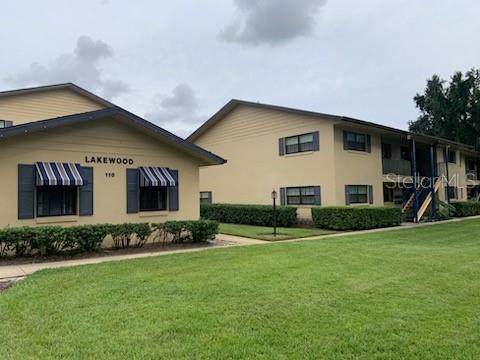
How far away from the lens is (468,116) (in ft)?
150

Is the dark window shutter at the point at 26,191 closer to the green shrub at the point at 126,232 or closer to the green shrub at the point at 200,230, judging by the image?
the green shrub at the point at 126,232

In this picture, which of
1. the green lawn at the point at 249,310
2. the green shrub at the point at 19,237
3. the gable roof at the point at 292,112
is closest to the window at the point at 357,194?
the gable roof at the point at 292,112

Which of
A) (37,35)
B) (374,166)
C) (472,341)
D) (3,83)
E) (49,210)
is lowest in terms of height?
(472,341)

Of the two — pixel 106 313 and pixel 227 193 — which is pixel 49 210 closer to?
pixel 106 313

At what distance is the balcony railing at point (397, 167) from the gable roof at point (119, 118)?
1282cm

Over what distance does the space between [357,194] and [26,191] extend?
1644 centimetres

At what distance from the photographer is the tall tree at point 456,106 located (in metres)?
44.9

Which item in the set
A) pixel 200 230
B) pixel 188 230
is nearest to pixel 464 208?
pixel 200 230

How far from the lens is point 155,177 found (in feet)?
46.7

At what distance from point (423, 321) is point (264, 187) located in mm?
19573

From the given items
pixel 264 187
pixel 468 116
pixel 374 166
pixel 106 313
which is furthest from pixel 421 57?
pixel 468 116

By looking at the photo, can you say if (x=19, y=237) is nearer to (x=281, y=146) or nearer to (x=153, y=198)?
(x=153, y=198)

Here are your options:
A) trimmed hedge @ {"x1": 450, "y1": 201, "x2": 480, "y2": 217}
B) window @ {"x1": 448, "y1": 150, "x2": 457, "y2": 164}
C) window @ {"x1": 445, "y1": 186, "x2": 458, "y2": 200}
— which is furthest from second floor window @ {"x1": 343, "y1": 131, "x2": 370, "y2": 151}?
window @ {"x1": 445, "y1": 186, "x2": 458, "y2": 200}

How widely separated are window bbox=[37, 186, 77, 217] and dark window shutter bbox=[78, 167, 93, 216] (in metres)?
0.20
